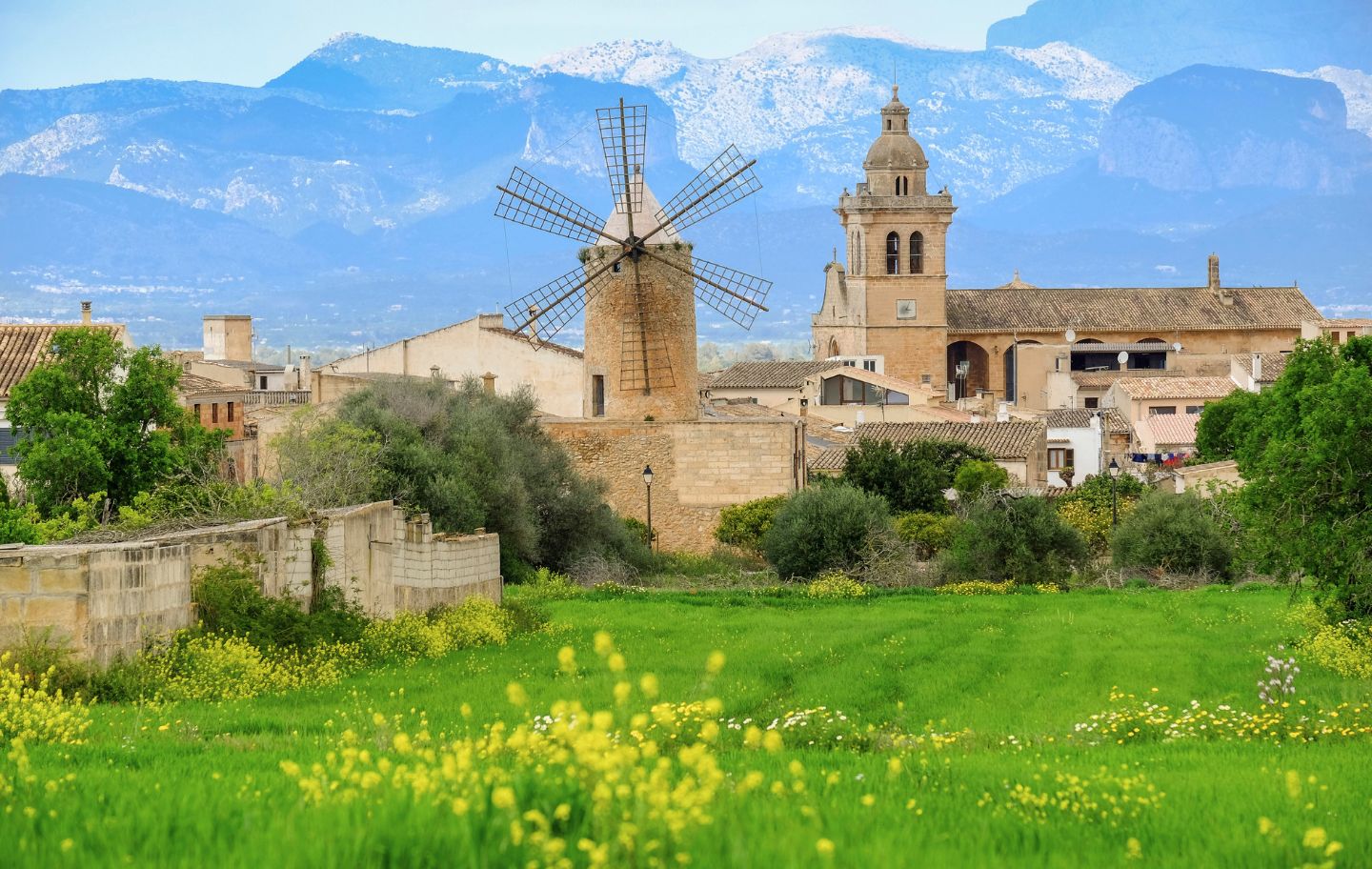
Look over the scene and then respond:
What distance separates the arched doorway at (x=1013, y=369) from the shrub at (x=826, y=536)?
2371 inches

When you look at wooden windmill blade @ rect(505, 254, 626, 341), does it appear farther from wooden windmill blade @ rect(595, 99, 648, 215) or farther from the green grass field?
the green grass field

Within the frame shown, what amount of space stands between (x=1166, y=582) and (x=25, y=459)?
16.8m

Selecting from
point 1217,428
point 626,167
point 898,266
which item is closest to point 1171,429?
point 1217,428

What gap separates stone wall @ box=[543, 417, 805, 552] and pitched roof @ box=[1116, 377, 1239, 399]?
3094 cm

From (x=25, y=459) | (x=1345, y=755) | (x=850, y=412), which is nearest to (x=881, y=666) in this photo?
(x=1345, y=755)

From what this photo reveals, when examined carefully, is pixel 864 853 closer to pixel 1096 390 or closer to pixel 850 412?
pixel 850 412

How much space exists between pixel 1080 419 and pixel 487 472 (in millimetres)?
30815

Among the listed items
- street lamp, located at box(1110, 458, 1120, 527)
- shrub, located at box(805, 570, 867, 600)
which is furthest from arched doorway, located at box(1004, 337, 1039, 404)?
shrub, located at box(805, 570, 867, 600)

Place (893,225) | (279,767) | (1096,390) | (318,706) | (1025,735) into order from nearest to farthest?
(279,767) → (1025,735) → (318,706) → (1096,390) → (893,225)

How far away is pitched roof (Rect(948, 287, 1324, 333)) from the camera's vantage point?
100312 mm

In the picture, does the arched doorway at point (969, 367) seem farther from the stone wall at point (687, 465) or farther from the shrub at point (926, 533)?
the shrub at point (926, 533)

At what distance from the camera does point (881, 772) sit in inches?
400

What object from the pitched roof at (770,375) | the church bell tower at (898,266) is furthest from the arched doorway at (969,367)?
the pitched roof at (770,375)

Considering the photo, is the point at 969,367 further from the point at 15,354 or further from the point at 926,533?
the point at 15,354
